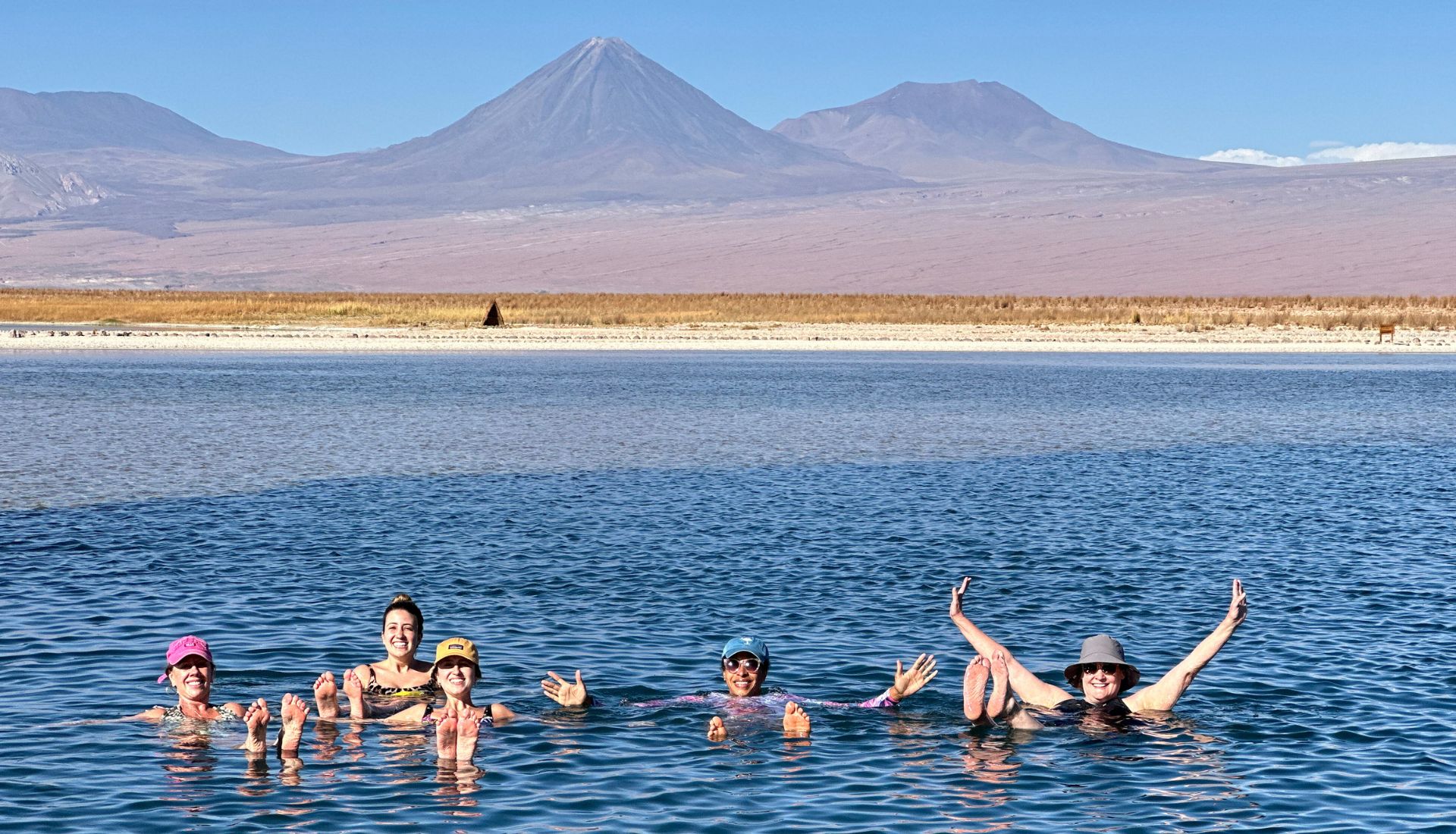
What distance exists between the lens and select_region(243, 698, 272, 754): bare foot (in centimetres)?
1190

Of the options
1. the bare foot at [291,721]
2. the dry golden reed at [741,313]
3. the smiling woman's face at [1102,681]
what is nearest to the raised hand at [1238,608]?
the smiling woman's face at [1102,681]

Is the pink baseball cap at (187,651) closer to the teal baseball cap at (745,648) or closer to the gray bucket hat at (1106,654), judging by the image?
the teal baseball cap at (745,648)

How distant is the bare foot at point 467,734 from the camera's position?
11750mm

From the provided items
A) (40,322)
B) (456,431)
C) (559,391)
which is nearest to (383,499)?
(456,431)

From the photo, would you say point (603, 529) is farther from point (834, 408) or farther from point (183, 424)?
point (834, 408)

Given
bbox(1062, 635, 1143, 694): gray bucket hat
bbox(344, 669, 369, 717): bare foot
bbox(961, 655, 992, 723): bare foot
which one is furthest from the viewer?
bbox(344, 669, 369, 717): bare foot

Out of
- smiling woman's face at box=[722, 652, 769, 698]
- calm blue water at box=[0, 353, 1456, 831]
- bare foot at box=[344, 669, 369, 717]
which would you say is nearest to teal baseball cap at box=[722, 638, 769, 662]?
smiling woman's face at box=[722, 652, 769, 698]

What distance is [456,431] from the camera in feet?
130

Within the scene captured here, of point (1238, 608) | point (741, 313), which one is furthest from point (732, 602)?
point (741, 313)

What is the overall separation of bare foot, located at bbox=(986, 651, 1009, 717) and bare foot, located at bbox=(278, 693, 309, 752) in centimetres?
480

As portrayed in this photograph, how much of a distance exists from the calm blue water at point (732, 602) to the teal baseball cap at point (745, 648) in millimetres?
601

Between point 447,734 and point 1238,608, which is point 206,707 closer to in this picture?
point 447,734

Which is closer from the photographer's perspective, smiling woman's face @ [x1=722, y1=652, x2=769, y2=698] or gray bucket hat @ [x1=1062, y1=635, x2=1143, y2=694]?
gray bucket hat @ [x1=1062, y1=635, x2=1143, y2=694]

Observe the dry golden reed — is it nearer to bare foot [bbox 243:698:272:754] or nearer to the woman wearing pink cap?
the woman wearing pink cap
